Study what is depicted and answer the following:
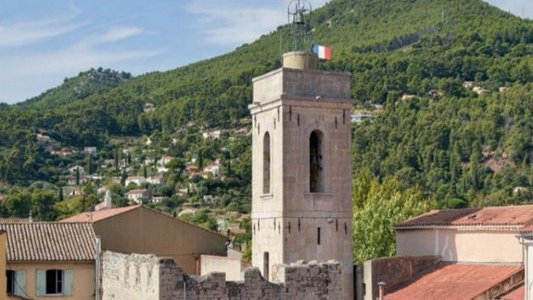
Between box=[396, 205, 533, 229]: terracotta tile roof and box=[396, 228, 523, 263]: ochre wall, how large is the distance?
29 centimetres

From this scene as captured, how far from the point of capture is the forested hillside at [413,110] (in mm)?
131500

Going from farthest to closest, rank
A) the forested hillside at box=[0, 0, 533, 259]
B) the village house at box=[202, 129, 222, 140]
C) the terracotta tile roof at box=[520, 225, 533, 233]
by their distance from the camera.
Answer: the village house at box=[202, 129, 222, 140] < the forested hillside at box=[0, 0, 533, 259] < the terracotta tile roof at box=[520, 225, 533, 233]

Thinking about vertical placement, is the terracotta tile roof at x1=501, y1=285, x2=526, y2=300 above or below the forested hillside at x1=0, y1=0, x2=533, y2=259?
below

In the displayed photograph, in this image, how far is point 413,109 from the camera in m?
154

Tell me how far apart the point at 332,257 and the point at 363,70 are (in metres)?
132

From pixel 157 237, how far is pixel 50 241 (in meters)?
4.86

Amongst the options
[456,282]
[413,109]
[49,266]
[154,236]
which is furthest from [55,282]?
[413,109]

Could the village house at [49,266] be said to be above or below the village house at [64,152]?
below

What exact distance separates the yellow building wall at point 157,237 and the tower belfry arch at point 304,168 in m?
3.23

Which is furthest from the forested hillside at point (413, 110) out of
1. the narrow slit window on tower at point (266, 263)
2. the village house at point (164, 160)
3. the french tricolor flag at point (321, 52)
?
the narrow slit window on tower at point (266, 263)

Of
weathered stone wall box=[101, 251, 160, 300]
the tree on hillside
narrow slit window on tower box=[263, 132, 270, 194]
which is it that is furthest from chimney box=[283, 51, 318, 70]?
the tree on hillside

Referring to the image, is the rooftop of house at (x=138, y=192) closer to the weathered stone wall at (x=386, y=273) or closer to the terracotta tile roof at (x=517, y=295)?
the weathered stone wall at (x=386, y=273)

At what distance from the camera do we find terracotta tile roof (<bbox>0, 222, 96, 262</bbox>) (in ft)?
119

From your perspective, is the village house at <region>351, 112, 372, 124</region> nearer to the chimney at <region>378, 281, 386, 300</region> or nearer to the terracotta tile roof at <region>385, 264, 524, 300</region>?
the terracotta tile roof at <region>385, 264, 524, 300</region>
